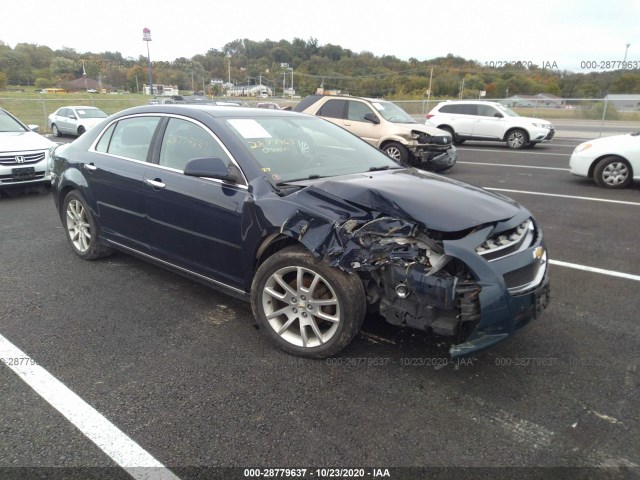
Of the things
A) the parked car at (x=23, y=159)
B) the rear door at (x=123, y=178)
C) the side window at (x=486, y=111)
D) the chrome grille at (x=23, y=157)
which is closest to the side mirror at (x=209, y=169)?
the rear door at (x=123, y=178)

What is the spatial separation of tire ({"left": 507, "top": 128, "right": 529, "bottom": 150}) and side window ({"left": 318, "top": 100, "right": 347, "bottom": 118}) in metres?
7.49

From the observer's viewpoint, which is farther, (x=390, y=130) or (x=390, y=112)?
(x=390, y=112)

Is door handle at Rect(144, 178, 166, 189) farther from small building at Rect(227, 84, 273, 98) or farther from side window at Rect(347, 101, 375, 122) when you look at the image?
small building at Rect(227, 84, 273, 98)

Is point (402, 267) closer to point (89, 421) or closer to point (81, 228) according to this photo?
point (89, 421)

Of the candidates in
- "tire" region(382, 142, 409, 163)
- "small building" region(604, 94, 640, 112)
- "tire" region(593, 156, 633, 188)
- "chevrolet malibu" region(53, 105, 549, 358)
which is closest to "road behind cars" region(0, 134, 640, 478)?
"chevrolet malibu" region(53, 105, 549, 358)

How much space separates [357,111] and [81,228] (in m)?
8.24

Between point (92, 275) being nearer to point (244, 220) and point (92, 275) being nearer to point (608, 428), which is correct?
point (244, 220)

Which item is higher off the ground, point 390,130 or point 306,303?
point 390,130

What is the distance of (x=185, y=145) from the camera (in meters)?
3.78

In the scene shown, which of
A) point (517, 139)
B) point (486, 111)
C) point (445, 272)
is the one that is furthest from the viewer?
point (486, 111)

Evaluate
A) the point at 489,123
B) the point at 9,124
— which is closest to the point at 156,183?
the point at 9,124

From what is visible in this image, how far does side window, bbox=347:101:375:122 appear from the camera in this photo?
11.5m

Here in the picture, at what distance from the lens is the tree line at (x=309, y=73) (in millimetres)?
42000

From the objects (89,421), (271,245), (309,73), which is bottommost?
(89,421)
